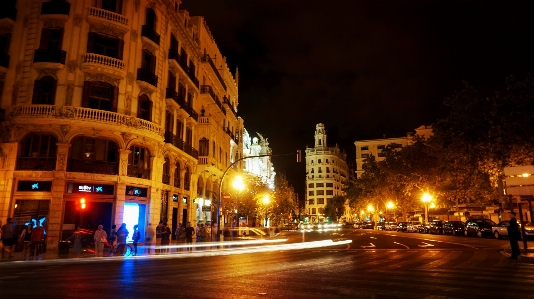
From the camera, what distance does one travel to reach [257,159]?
7619cm

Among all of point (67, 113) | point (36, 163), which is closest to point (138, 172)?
point (67, 113)

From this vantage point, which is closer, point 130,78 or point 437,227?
point 130,78

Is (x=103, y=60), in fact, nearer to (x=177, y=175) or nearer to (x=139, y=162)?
(x=139, y=162)

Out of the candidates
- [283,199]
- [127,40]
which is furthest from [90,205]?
[283,199]

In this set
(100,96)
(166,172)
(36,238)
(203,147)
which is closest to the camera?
(36,238)

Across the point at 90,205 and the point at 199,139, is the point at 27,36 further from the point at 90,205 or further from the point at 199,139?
the point at 199,139

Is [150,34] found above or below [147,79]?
above

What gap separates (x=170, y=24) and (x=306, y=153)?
386 ft

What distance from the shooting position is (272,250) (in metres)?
22.8

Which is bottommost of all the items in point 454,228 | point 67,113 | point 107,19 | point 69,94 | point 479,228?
point 454,228

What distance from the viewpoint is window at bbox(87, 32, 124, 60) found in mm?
26734

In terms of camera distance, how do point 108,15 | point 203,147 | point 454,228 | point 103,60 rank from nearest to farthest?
1. point 103,60
2. point 108,15
3. point 203,147
4. point 454,228

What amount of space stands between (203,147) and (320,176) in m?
106

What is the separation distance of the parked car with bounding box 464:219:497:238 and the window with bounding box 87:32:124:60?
34.3 m
